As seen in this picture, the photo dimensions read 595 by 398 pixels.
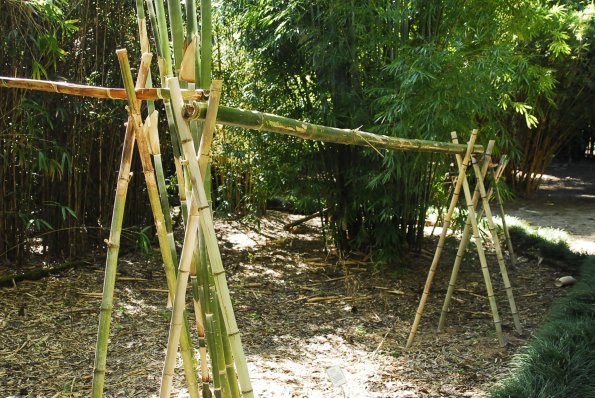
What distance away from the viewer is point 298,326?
4.18 m

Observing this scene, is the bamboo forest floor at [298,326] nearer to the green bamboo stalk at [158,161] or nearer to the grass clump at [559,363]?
the grass clump at [559,363]

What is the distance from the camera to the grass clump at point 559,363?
2650mm

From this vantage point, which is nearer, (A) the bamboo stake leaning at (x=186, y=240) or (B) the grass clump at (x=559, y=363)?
(A) the bamboo stake leaning at (x=186, y=240)

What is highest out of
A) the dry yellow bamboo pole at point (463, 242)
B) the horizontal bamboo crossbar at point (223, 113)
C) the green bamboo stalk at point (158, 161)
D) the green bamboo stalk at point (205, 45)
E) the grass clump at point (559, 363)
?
the green bamboo stalk at point (205, 45)

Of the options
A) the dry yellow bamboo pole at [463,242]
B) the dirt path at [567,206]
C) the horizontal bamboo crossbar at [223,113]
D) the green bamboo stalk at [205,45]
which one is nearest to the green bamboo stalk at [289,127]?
the horizontal bamboo crossbar at [223,113]

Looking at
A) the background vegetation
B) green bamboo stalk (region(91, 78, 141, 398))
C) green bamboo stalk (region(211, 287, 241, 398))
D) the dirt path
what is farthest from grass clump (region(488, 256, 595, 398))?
the dirt path

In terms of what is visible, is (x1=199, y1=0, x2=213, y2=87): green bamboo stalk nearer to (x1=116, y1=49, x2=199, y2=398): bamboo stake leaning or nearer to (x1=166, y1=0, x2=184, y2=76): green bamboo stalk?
(x1=166, y1=0, x2=184, y2=76): green bamboo stalk

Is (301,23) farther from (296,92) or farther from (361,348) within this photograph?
(361,348)

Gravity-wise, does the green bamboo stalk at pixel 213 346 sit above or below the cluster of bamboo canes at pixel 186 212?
below

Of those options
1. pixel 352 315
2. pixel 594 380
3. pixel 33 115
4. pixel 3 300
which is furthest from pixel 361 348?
pixel 33 115

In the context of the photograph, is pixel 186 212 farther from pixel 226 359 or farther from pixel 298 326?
pixel 298 326

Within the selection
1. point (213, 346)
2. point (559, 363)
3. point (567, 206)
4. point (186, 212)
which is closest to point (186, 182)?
point (186, 212)

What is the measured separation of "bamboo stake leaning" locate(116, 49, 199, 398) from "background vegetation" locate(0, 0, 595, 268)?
2.41 meters

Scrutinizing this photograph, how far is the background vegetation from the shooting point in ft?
14.3
